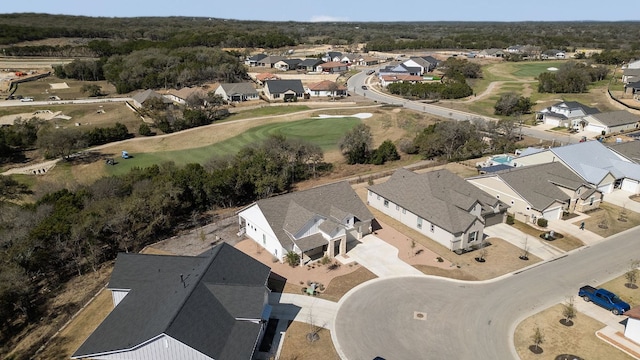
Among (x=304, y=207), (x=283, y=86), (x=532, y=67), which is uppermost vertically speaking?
(x=283, y=86)

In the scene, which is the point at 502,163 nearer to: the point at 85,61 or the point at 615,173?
the point at 615,173

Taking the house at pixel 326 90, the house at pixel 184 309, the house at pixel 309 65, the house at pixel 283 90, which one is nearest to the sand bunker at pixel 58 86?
the house at pixel 283 90

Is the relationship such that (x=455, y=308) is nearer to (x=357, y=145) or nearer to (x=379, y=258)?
(x=379, y=258)

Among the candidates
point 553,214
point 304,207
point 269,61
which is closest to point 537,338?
point 304,207

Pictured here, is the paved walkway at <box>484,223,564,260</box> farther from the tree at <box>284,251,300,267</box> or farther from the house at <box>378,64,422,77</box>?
the house at <box>378,64,422,77</box>

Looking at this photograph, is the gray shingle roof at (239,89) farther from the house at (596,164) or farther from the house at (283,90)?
the house at (596,164)

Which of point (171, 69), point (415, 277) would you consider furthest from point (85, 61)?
point (415, 277)
